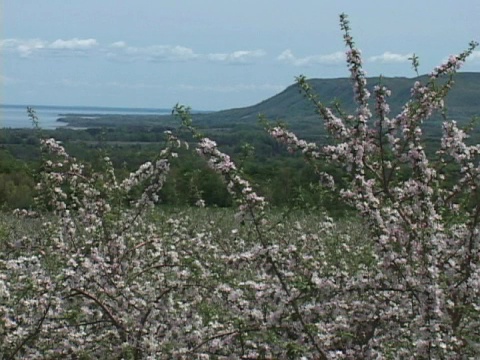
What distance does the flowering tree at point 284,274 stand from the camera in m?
4.48

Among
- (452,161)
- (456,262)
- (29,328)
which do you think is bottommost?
(29,328)

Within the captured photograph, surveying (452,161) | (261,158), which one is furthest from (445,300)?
(261,158)

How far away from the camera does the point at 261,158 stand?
8.40m

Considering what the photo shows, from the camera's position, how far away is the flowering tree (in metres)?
4.48

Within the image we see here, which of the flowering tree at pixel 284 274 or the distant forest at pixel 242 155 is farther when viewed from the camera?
the distant forest at pixel 242 155

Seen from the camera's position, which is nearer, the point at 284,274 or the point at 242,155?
the point at 284,274

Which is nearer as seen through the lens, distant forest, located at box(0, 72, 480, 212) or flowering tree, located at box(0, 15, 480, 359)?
flowering tree, located at box(0, 15, 480, 359)

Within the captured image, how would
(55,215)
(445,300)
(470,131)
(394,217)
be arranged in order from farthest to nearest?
(55,215) < (470,131) < (394,217) < (445,300)

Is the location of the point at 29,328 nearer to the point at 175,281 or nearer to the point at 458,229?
the point at 175,281

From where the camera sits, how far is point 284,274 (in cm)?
456

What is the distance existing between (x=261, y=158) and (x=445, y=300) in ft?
13.5

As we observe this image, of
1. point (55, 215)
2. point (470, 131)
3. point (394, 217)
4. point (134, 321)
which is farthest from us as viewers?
point (55, 215)

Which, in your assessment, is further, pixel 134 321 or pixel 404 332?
pixel 134 321

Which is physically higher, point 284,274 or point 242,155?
point 242,155
